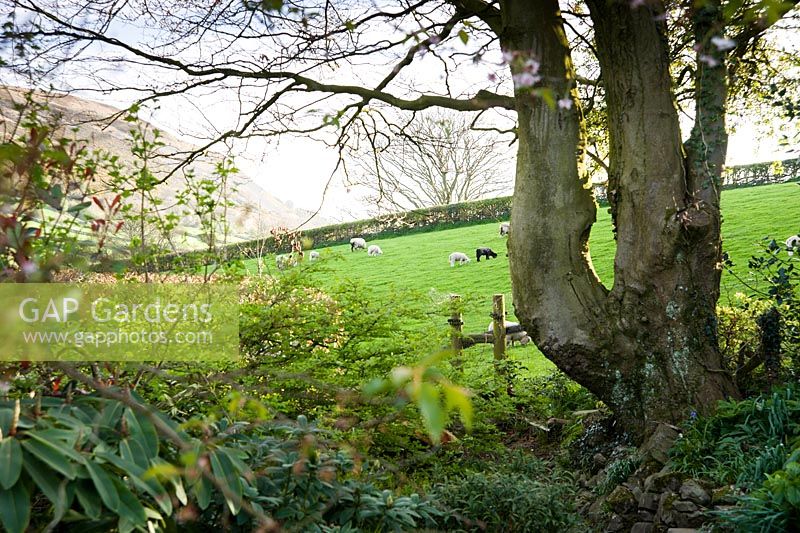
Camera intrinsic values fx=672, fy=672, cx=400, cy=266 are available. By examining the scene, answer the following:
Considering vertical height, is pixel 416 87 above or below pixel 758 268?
above

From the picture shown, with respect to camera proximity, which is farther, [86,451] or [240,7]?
[240,7]

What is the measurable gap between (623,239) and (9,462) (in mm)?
4368

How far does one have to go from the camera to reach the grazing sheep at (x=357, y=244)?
17906 mm

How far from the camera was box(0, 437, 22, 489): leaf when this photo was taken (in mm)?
1479

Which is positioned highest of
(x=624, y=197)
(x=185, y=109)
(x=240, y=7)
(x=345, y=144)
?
(x=240, y=7)

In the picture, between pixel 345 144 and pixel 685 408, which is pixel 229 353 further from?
pixel 685 408

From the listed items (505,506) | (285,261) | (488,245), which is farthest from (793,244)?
(488,245)

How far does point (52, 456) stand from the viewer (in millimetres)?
1554

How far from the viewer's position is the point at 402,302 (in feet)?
19.6

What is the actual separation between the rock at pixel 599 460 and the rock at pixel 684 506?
1.28m

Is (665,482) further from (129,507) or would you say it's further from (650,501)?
(129,507)

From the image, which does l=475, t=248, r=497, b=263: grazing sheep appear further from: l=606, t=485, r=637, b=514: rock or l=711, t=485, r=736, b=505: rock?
l=711, t=485, r=736, b=505: rock

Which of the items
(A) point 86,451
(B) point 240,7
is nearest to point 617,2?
(B) point 240,7

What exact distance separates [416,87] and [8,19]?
3.52m
